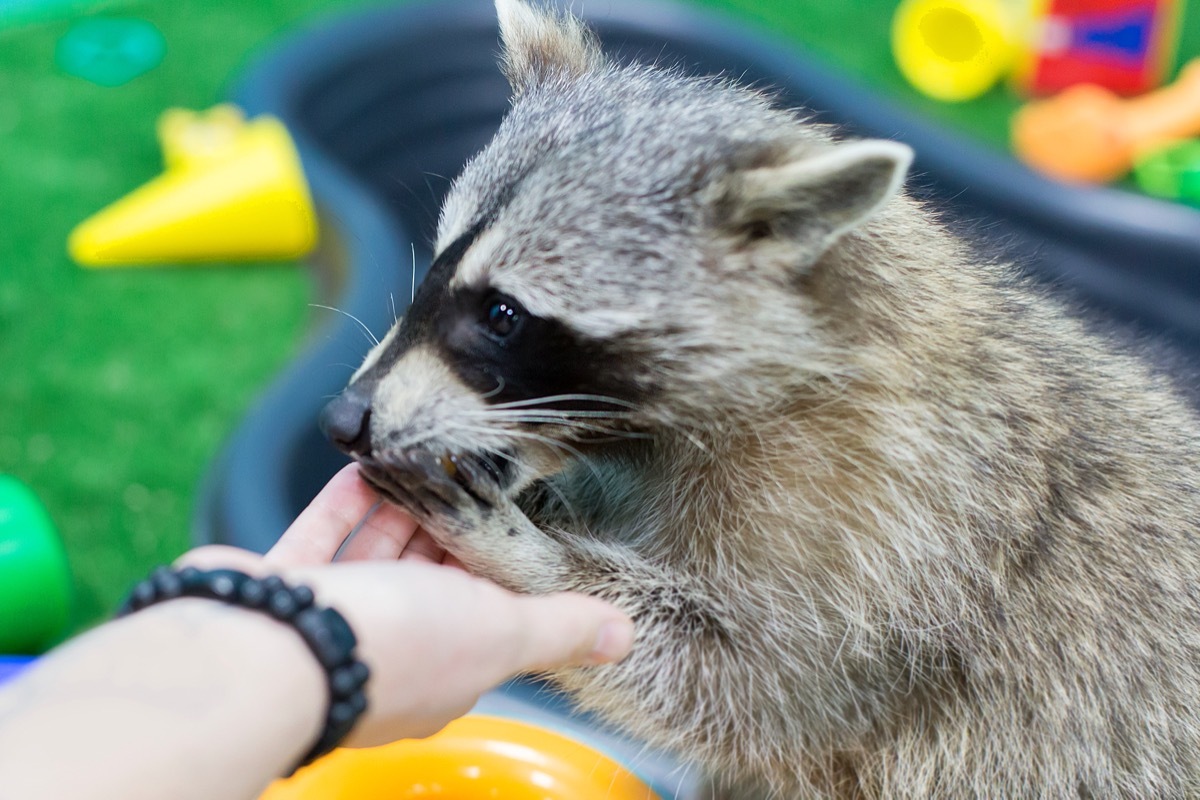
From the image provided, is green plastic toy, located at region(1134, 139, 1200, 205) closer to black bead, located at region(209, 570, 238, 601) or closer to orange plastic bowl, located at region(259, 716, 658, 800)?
orange plastic bowl, located at region(259, 716, 658, 800)

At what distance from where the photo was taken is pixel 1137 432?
6.21 ft

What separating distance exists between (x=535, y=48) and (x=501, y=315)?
0.64 meters

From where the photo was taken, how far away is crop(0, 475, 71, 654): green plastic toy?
2719 millimetres

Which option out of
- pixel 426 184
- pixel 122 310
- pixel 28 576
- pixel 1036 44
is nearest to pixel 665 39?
pixel 426 184

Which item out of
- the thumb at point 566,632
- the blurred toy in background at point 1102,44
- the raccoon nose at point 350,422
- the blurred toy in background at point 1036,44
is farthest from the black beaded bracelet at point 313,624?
the blurred toy in background at point 1102,44

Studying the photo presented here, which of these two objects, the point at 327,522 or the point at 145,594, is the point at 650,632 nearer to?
the point at 327,522

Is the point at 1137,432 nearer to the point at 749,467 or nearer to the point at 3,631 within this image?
the point at 749,467

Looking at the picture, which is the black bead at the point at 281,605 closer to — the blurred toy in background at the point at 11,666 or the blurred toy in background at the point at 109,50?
the blurred toy in background at the point at 11,666

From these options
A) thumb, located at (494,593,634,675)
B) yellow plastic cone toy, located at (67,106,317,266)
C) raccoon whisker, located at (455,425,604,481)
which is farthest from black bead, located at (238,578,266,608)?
yellow plastic cone toy, located at (67,106,317,266)

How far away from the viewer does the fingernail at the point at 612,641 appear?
5.04 feet

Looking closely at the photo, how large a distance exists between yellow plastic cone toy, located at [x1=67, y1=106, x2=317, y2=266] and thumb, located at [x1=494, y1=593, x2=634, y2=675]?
9.03 feet

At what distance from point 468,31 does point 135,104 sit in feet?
4.47

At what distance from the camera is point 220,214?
13.2 ft

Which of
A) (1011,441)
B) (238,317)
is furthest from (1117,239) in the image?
(238,317)
